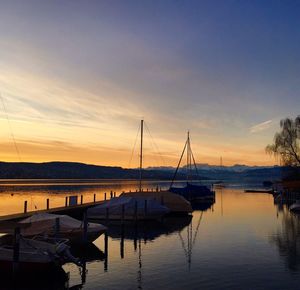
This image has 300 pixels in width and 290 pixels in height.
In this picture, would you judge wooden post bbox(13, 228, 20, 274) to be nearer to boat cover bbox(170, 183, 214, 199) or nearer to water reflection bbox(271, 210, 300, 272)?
water reflection bbox(271, 210, 300, 272)

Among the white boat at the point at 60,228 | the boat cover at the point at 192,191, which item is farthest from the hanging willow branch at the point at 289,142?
the white boat at the point at 60,228

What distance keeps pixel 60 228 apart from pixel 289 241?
17.1m

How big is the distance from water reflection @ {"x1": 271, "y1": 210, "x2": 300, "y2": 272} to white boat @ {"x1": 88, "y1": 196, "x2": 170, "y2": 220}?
42.9 feet

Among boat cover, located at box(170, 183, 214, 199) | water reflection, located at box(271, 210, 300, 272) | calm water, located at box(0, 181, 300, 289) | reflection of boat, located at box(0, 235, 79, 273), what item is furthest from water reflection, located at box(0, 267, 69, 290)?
boat cover, located at box(170, 183, 214, 199)

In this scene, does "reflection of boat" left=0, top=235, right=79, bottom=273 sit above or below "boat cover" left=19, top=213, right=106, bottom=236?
below

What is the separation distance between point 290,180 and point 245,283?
210 ft

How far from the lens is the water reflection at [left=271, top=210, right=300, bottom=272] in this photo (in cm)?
2334

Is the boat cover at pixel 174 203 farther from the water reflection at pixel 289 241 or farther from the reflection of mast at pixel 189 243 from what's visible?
the water reflection at pixel 289 241

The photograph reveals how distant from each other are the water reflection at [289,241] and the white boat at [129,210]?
Result: 42.9ft

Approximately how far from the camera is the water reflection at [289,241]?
23344 mm

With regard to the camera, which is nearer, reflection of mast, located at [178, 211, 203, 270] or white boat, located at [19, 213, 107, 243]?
reflection of mast, located at [178, 211, 203, 270]

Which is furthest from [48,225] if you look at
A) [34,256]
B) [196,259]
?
[196,259]

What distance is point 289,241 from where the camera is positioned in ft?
101

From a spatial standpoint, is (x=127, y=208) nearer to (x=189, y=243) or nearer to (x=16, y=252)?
(x=189, y=243)
